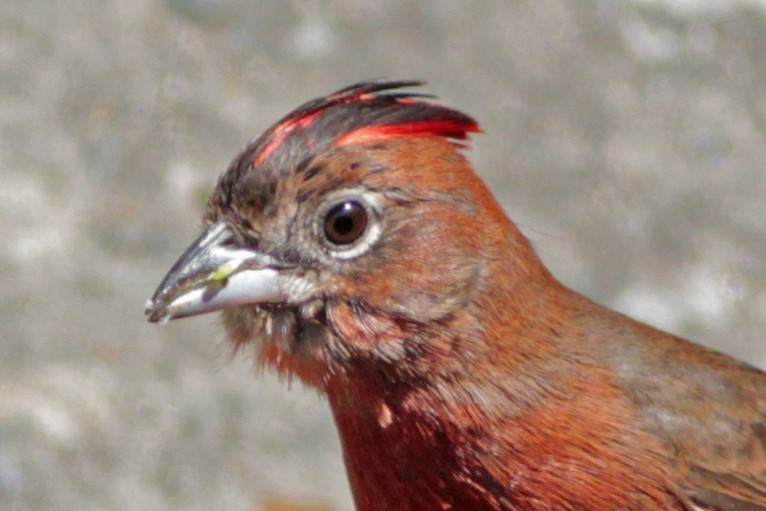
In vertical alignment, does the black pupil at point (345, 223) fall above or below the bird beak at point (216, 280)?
above

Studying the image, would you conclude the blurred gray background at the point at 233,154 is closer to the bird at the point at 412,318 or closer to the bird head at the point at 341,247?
the bird at the point at 412,318

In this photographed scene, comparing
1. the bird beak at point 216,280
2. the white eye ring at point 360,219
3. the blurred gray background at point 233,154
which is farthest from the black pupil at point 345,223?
the blurred gray background at point 233,154

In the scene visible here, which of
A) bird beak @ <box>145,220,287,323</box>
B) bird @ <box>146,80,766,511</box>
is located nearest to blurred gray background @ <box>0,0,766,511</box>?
bird @ <box>146,80,766,511</box>

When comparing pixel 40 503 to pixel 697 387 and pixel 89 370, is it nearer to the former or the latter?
pixel 89 370

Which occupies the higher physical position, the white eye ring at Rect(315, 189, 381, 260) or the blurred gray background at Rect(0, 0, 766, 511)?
the blurred gray background at Rect(0, 0, 766, 511)

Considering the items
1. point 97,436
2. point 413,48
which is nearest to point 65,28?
point 413,48

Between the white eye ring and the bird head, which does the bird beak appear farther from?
the white eye ring
